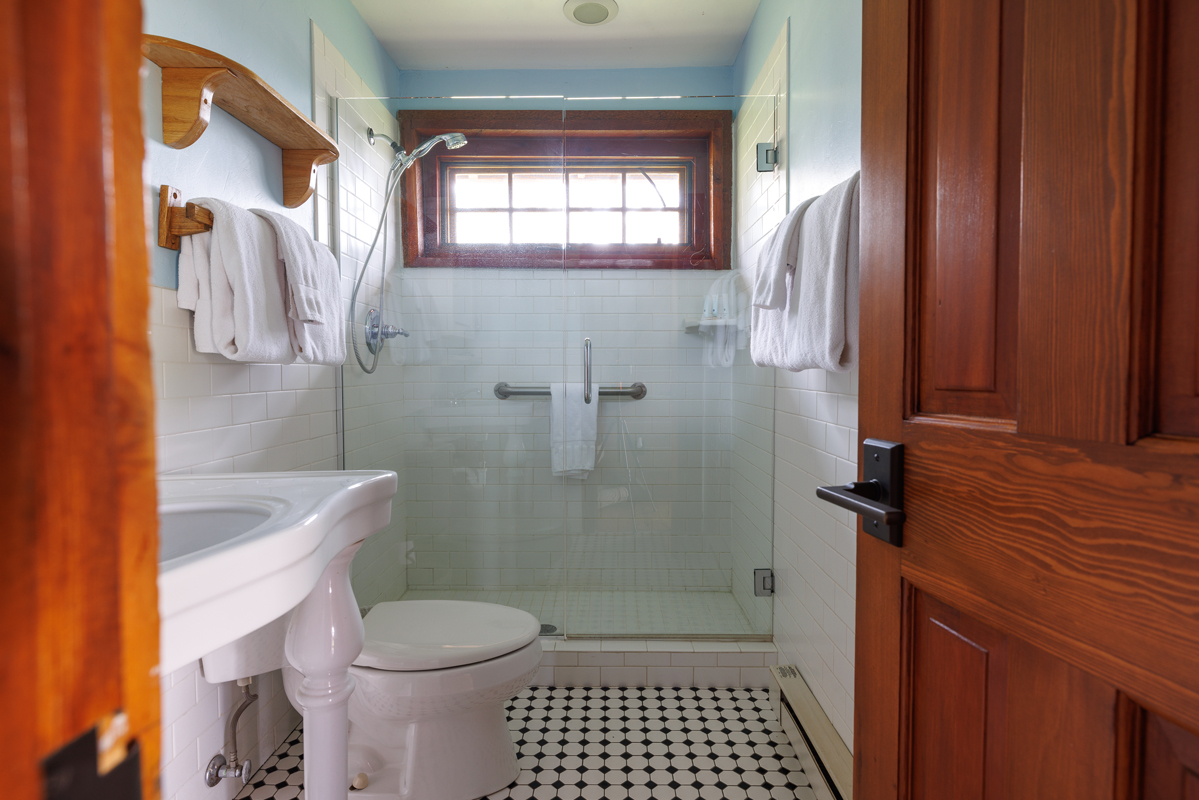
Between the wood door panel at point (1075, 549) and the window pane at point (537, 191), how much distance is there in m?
1.76

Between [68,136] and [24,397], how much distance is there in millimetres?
73

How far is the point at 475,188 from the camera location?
209 centimetres

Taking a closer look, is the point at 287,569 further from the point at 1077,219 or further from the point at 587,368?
the point at 587,368

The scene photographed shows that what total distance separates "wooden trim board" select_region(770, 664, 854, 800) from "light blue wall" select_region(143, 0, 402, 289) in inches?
66.5

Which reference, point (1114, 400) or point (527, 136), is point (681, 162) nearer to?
point (527, 136)

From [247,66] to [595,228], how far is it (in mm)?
1100

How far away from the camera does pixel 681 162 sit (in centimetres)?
223

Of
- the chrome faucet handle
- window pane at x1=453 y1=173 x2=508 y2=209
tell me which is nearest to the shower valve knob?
the chrome faucet handle

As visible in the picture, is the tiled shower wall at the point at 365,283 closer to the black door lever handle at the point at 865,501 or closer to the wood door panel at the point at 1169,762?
the black door lever handle at the point at 865,501

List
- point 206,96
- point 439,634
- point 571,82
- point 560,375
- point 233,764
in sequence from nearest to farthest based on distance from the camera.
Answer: point 206,96 < point 233,764 < point 439,634 < point 560,375 < point 571,82

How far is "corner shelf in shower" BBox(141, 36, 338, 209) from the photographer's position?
115 cm

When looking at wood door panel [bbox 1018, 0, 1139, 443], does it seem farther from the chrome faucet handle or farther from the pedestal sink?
the chrome faucet handle

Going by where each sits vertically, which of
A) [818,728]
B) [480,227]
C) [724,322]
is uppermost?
[480,227]

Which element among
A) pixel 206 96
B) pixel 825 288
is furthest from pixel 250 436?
pixel 825 288
